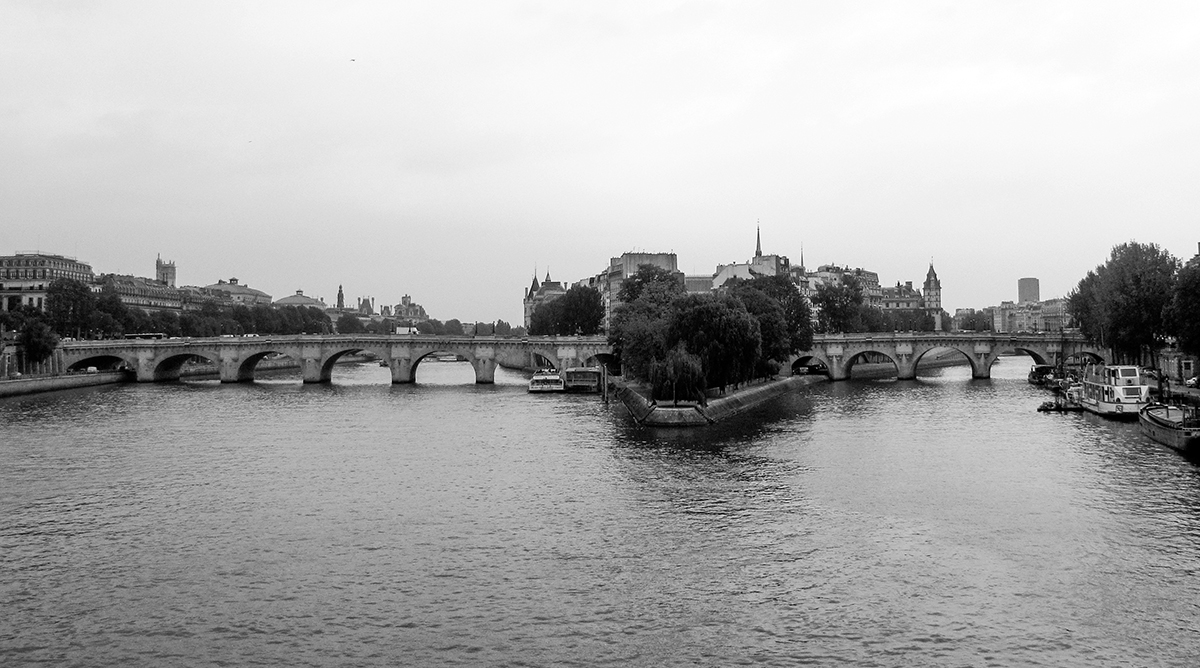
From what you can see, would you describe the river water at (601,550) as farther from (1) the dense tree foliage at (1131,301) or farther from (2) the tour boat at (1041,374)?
(2) the tour boat at (1041,374)

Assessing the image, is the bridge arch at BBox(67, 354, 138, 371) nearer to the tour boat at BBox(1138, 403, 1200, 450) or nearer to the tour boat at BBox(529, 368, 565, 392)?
the tour boat at BBox(529, 368, 565, 392)

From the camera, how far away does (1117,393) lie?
52812mm

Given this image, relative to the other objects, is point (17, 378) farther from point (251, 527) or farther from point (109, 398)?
point (251, 527)

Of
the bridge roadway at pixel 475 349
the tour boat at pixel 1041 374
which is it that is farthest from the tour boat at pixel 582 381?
the tour boat at pixel 1041 374

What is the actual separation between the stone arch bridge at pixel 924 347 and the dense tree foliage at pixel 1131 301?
5.83 m

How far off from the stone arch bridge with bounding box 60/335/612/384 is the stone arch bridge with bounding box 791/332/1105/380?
20784 millimetres

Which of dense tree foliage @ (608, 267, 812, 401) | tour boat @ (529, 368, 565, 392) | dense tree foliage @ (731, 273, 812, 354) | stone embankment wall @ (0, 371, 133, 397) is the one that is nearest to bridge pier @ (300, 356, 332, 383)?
stone embankment wall @ (0, 371, 133, 397)

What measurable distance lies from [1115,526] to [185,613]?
22294mm

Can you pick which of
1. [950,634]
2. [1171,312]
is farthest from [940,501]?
[1171,312]

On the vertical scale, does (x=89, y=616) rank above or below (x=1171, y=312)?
below

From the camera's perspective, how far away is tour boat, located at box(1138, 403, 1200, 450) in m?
38.3

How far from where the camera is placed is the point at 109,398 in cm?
7250

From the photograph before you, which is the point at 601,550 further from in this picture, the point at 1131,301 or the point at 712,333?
the point at 1131,301

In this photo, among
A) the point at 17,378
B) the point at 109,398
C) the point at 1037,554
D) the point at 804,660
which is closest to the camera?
the point at 804,660
